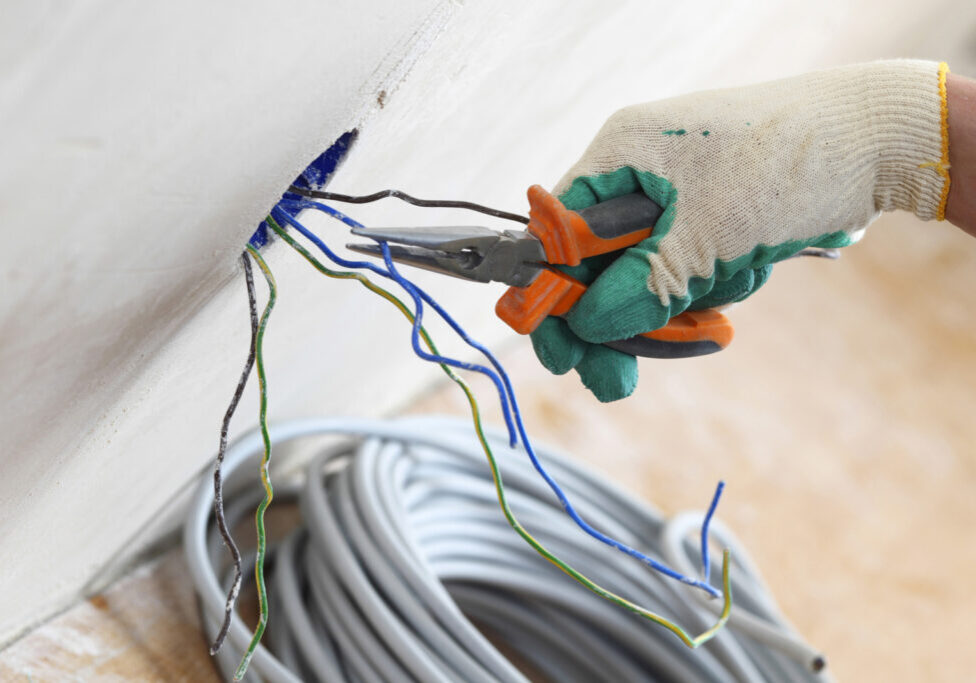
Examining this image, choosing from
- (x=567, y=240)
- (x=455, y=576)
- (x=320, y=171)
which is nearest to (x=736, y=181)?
(x=567, y=240)

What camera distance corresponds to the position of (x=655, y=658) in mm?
1091

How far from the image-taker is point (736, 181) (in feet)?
2.09

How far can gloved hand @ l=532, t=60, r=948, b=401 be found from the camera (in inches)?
24.7

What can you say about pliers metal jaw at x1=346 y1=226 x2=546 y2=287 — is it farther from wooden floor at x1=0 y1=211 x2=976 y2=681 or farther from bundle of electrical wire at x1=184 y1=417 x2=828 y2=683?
wooden floor at x1=0 y1=211 x2=976 y2=681

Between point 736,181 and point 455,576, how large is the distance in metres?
0.60

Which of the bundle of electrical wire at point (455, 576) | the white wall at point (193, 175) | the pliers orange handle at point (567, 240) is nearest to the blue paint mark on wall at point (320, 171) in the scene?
the white wall at point (193, 175)

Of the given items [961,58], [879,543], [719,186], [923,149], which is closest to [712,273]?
[719,186]

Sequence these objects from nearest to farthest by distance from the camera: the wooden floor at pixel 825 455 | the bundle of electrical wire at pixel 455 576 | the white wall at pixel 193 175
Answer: the white wall at pixel 193 175, the bundle of electrical wire at pixel 455 576, the wooden floor at pixel 825 455

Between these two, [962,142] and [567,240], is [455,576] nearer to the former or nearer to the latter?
[567,240]

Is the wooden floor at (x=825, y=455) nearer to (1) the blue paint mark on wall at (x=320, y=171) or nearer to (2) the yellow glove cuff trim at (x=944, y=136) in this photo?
(1) the blue paint mark on wall at (x=320, y=171)

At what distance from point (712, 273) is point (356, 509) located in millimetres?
503

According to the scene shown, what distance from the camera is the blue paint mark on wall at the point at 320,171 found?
1.90 ft

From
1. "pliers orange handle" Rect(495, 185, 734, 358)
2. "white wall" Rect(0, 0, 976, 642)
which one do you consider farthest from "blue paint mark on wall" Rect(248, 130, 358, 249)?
"pliers orange handle" Rect(495, 185, 734, 358)

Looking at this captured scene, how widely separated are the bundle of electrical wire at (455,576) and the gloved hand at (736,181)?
0.35 metres
